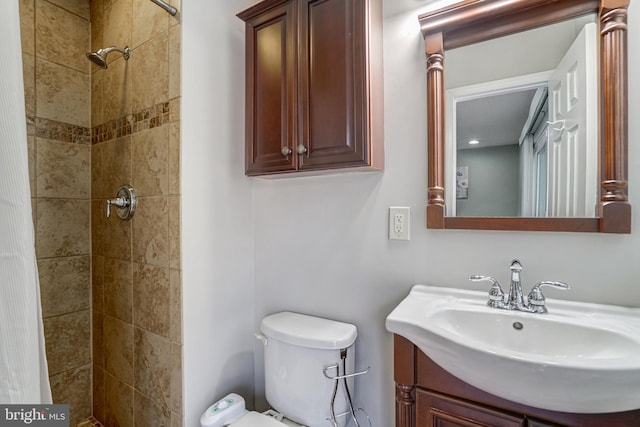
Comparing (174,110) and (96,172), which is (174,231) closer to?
(174,110)

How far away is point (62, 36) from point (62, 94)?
32 centimetres

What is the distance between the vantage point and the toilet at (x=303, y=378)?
1146mm

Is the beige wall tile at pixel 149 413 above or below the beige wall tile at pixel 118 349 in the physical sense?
below

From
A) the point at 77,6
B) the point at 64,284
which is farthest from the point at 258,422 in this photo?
the point at 77,6

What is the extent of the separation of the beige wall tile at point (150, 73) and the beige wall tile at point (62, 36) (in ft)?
1.64

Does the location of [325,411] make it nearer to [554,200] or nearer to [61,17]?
[554,200]

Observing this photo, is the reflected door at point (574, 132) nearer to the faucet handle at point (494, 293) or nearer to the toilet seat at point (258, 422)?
the faucet handle at point (494, 293)

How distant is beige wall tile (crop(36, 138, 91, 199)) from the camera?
155 cm

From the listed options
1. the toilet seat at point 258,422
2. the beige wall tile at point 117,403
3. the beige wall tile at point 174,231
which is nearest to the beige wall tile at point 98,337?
the beige wall tile at point 117,403

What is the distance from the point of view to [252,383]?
157 centimetres

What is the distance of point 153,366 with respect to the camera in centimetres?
135

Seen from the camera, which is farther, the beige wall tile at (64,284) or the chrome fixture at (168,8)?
the beige wall tile at (64,284)

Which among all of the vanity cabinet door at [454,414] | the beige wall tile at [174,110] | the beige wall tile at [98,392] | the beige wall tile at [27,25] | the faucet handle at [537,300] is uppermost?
the beige wall tile at [27,25]

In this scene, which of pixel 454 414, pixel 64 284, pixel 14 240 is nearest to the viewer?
pixel 14 240
